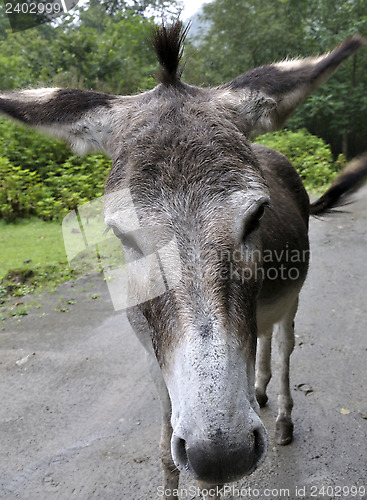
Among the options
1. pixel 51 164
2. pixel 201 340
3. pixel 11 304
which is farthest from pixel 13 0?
pixel 201 340

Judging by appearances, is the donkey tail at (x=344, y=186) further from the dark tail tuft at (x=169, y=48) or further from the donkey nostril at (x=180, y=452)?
the donkey nostril at (x=180, y=452)

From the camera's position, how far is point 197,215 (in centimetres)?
162

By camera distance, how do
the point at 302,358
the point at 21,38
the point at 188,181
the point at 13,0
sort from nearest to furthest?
the point at 188,181
the point at 302,358
the point at 13,0
the point at 21,38

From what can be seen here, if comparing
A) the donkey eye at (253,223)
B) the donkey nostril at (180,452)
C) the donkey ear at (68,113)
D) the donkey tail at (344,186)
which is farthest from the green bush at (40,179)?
the donkey nostril at (180,452)

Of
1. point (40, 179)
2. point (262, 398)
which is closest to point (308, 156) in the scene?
point (40, 179)

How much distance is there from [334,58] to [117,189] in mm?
1631

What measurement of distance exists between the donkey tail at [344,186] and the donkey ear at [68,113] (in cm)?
218

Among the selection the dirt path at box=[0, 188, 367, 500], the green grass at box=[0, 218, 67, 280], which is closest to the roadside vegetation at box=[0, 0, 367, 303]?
the green grass at box=[0, 218, 67, 280]

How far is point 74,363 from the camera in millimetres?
4539

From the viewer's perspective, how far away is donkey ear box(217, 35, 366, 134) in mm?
2301

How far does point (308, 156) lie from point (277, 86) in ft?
37.3

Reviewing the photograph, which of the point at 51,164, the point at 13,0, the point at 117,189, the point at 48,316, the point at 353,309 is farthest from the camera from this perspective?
the point at 13,0

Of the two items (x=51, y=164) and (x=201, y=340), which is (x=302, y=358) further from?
(x=51, y=164)

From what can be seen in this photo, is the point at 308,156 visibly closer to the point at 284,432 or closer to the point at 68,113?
the point at 284,432
